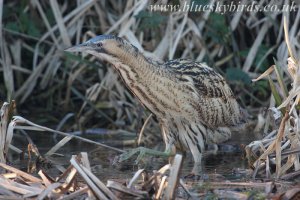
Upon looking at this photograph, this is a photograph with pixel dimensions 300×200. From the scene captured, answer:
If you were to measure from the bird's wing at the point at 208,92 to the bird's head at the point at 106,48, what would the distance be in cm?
49

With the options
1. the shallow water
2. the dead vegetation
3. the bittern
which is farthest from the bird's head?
the dead vegetation

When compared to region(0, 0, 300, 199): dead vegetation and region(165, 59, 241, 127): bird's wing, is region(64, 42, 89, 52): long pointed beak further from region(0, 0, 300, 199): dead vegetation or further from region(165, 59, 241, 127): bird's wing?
region(0, 0, 300, 199): dead vegetation

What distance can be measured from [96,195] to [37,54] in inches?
130

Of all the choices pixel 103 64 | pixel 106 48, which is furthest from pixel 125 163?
pixel 103 64

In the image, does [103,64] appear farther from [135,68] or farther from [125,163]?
[135,68]

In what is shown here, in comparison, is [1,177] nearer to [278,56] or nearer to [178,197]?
[178,197]

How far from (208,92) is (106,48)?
929 mm

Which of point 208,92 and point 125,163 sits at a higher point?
point 208,92

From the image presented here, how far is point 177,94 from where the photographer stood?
15.3ft

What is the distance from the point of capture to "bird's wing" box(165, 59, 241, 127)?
4.80 m

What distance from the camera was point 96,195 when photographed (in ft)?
10.4

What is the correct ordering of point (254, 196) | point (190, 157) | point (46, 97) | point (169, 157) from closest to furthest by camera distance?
point (254, 196) < point (169, 157) < point (190, 157) < point (46, 97)

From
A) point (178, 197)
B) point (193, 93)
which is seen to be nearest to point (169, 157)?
point (193, 93)

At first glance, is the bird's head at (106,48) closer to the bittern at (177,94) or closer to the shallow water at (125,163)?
the bittern at (177,94)
